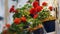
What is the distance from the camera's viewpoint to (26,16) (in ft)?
4.07

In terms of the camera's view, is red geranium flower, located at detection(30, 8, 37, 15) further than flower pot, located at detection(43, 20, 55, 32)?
No

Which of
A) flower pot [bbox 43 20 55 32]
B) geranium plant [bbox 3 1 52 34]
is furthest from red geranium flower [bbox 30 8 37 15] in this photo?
flower pot [bbox 43 20 55 32]

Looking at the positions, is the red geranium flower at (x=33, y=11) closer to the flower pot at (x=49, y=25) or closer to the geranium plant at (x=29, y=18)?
the geranium plant at (x=29, y=18)

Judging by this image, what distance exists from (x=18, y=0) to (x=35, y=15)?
411mm

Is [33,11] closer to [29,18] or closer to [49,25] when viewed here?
[29,18]

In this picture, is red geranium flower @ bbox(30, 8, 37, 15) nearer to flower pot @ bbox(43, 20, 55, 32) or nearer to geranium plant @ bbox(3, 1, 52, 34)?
geranium plant @ bbox(3, 1, 52, 34)

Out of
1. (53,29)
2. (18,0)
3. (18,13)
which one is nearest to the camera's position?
(18,13)

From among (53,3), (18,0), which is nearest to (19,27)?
(18,0)

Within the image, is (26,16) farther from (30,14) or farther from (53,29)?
(53,29)

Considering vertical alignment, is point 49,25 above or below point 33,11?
below

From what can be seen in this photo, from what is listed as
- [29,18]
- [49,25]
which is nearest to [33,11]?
[29,18]

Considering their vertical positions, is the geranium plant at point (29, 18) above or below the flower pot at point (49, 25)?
above

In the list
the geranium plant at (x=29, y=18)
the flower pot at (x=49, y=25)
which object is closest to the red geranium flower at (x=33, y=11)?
the geranium plant at (x=29, y=18)

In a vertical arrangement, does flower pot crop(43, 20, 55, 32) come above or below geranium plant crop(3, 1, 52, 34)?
below
